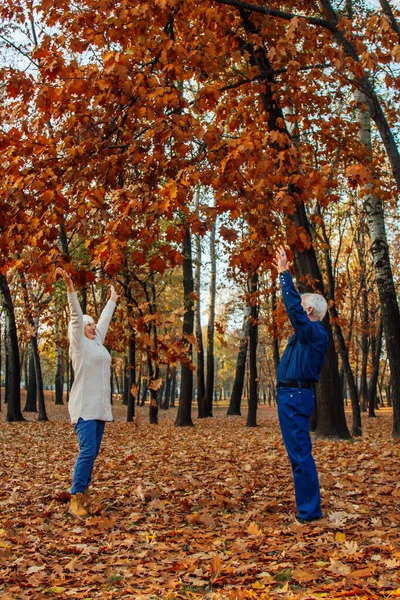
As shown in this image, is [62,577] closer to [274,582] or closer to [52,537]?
[52,537]

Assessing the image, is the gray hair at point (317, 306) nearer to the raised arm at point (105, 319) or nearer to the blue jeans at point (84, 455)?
the raised arm at point (105, 319)

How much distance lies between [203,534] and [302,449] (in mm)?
1140

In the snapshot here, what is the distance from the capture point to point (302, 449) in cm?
500

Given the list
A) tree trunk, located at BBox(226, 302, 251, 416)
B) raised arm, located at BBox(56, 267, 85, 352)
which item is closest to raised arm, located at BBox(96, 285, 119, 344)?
raised arm, located at BBox(56, 267, 85, 352)

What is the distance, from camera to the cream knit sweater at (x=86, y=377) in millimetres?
5820

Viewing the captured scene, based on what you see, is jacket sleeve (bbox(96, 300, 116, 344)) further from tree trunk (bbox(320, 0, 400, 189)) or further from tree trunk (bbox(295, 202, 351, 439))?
tree trunk (bbox(295, 202, 351, 439))

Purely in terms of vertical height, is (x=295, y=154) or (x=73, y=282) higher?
(x=295, y=154)

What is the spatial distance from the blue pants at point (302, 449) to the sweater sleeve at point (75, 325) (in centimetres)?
223

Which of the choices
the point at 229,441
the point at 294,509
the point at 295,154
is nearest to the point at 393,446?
the point at 229,441

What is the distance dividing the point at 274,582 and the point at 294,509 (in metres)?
2.02

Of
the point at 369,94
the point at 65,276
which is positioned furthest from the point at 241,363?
the point at 65,276

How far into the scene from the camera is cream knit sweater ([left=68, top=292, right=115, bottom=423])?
5.82 meters

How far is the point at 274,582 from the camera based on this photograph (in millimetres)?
3629

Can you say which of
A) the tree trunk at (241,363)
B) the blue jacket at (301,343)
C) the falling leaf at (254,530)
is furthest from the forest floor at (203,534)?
the tree trunk at (241,363)
